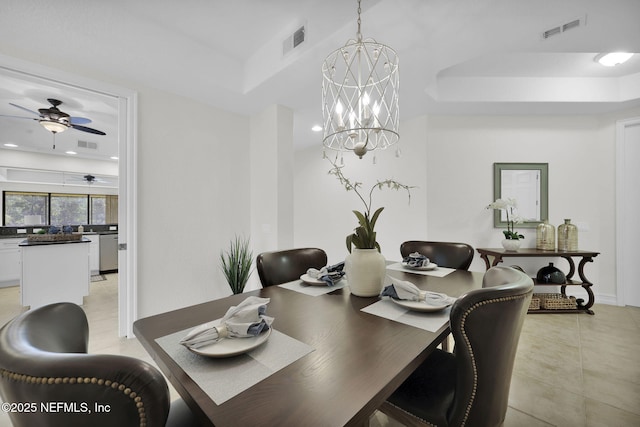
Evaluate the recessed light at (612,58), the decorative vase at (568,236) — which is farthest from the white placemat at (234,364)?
the recessed light at (612,58)

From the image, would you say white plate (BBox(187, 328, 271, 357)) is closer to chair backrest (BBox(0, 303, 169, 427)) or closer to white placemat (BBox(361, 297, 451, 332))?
chair backrest (BBox(0, 303, 169, 427))

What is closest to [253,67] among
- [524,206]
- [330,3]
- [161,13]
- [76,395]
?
[161,13]

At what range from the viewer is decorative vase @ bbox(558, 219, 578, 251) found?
2881mm

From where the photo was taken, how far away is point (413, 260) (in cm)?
181

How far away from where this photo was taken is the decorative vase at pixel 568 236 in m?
2.88

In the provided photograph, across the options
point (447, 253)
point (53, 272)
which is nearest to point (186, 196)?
point (53, 272)

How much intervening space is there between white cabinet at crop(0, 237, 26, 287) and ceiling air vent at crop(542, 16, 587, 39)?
7.01 meters

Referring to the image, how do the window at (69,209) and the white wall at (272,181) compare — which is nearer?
the white wall at (272,181)

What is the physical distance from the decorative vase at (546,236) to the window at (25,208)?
7.98 metres

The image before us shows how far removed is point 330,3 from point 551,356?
9.92ft

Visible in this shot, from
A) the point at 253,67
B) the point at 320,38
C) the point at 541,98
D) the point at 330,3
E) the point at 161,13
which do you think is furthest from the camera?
the point at 541,98

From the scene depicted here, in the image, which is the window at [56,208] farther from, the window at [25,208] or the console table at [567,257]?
the console table at [567,257]

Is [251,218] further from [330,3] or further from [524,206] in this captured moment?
[524,206]

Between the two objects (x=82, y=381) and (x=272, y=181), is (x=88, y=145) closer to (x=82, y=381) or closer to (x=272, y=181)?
(x=272, y=181)
